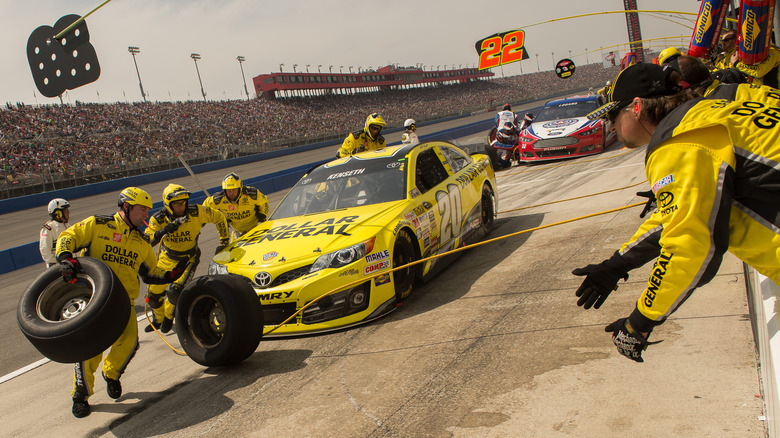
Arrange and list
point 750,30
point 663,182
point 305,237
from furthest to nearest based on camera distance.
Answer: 1. point 750,30
2. point 305,237
3. point 663,182

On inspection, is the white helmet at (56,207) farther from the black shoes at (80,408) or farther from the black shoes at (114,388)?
the black shoes at (80,408)

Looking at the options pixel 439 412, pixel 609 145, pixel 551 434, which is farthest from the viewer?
pixel 609 145

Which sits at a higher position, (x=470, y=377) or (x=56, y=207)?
(x=56, y=207)

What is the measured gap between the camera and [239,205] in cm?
811

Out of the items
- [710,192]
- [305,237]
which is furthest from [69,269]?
[710,192]

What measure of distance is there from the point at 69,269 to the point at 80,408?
1.07m

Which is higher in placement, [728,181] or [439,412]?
[728,181]

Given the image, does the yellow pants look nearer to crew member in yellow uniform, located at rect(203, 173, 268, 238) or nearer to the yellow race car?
the yellow race car

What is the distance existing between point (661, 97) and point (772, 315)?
1.06 metres

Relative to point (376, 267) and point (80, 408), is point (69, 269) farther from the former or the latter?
point (376, 267)

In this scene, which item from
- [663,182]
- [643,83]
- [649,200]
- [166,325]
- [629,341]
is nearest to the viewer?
[663,182]

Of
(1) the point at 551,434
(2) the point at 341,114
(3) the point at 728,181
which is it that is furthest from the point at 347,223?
(2) the point at 341,114

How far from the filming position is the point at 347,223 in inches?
224

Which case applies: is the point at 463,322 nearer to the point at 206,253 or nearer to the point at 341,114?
the point at 206,253
